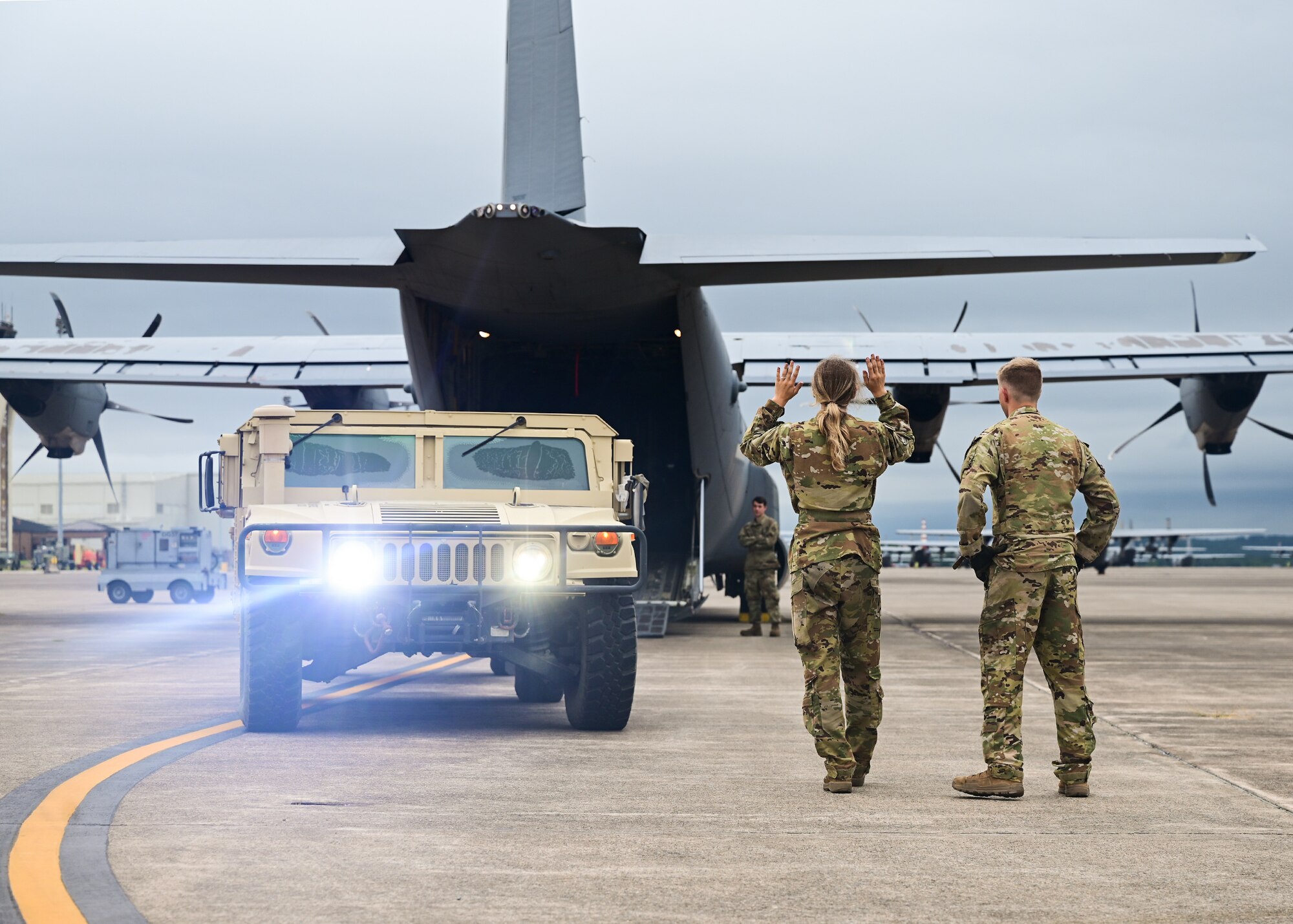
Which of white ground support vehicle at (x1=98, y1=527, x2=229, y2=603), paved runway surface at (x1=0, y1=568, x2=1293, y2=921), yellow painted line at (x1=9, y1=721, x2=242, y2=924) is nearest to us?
yellow painted line at (x1=9, y1=721, x2=242, y2=924)

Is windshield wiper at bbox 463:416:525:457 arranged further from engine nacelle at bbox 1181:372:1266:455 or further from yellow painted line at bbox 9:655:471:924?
engine nacelle at bbox 1181:372:1266:455

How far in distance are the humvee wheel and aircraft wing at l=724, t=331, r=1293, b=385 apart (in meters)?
9.76

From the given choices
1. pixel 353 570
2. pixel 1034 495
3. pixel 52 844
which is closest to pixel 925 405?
pixel 353 570

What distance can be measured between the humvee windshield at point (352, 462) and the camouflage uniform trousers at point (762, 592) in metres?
9.66

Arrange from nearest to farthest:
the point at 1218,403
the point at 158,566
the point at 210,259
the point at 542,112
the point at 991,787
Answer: the point at 991,787, the point at 210,259, the point at 542,112, the point at 1218,403, the point at 158,566

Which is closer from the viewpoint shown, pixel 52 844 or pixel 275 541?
pixel 52 844

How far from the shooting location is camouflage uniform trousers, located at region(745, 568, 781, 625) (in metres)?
18.6

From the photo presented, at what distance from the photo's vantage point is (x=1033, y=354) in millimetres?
20250

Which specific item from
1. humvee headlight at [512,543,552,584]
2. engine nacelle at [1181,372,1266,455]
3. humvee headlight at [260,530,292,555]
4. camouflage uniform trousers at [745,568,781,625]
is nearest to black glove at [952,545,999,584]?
humvee headlight at [512,543,552,584]

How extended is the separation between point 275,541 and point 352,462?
1.45 metres

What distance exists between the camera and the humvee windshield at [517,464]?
9578 mm

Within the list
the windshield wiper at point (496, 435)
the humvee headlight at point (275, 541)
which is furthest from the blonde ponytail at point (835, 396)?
the windshield wiper at point (496, 435)

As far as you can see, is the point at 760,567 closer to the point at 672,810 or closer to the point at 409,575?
the point at 409,575

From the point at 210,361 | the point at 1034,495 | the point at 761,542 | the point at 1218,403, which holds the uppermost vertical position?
the point at 210,361
